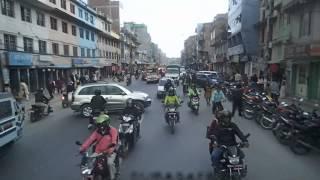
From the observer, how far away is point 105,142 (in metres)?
6.18

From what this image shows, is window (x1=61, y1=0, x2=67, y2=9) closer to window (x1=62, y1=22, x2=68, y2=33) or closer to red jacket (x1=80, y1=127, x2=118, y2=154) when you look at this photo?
window (x1=62, y1=22, x2=68, y2=33)

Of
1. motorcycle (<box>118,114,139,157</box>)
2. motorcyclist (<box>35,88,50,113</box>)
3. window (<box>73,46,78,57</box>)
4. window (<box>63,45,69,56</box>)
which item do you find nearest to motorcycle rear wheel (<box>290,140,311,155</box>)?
motorcycle (<box>118,114,139,157</box>)

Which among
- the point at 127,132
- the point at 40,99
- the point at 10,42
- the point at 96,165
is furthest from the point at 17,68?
the point at 96,165

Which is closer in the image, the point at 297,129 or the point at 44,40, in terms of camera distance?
the point at 297,129

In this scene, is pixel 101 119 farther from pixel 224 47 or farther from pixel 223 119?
pixel 224 47

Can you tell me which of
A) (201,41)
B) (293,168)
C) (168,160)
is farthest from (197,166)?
(201,41)

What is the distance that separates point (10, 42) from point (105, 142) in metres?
23.3

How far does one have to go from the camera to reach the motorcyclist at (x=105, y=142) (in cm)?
600

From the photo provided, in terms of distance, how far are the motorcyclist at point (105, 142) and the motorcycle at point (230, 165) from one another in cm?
208

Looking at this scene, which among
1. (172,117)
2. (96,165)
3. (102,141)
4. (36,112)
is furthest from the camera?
(36,112)

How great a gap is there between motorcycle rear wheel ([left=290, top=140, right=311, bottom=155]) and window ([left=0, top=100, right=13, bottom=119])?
824cm

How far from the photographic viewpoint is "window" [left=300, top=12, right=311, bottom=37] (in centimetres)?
2080

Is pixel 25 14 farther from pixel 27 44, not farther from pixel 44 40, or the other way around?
pixel 44 40

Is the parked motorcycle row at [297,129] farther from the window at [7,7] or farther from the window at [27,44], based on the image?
the window at [27,44]
